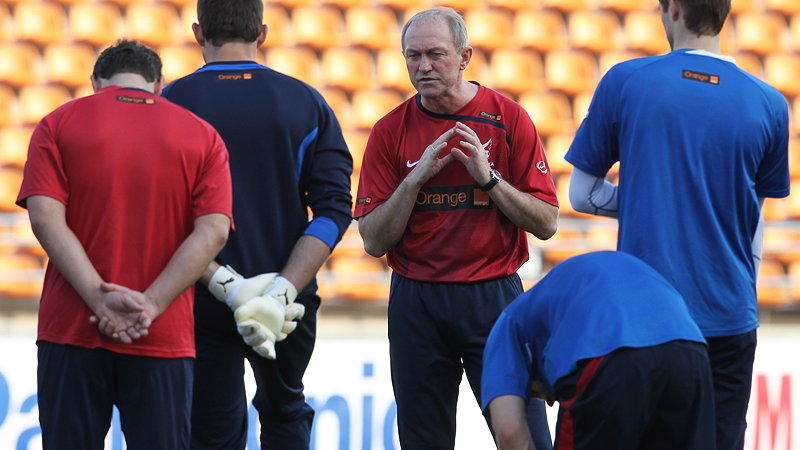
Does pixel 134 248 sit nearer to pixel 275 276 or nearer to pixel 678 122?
pixel 275 276

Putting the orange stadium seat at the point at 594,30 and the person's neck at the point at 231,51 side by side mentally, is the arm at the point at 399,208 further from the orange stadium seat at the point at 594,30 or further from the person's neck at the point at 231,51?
the orange stadium seat at the point at 594,30

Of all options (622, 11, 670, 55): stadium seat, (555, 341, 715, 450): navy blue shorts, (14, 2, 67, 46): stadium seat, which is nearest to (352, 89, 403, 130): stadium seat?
(622, 11, 670, 55): stadium seat

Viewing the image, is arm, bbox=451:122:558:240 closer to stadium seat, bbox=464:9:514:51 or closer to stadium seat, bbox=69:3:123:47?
stadium seat, bbox=464:9:514:51

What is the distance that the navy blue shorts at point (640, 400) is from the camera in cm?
231

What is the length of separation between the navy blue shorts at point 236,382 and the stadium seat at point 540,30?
5360 millimetres

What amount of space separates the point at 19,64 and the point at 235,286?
5275 mm

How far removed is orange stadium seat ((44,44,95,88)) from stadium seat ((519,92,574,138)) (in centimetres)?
310

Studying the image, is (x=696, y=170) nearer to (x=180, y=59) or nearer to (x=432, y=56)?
(x=432, y=56)

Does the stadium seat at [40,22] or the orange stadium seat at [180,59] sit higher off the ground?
the stadium seat at [40,22]

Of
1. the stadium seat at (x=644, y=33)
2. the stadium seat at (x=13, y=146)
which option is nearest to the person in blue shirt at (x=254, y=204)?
the stadium seat at (x=13, y=146)

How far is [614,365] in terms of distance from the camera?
2320 mm

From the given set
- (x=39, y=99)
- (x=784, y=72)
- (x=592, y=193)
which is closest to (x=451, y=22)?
(x=592, y=193)

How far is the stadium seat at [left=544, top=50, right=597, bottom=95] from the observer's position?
8.33 m

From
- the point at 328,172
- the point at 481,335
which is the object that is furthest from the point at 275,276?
the point at 481,335
